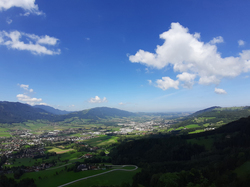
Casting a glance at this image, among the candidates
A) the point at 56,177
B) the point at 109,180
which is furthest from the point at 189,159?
the point at 56,177

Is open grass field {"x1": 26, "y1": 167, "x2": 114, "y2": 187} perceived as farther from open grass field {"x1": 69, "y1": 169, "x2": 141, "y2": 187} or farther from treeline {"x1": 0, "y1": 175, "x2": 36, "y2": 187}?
open grass field {"x1": 69, "y1": 169, "x2": 141, "y2": 187}

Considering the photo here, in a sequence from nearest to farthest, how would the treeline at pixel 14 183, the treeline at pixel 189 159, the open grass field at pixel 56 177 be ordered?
1. the treeline at pixel 189 159
2. the treeline at pixel 14 183
3. the open grass field at pixel 56 177

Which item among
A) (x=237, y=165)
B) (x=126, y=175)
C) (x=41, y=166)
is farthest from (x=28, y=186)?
(x=237, y=165)

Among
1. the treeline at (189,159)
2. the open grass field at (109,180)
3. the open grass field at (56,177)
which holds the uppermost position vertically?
the treeline at (189,159)

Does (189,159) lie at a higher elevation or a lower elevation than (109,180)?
lower

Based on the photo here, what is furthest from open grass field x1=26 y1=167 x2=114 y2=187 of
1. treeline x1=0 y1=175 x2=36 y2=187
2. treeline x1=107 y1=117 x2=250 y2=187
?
treeline x1=107 y1=117 x2=250 y2=187

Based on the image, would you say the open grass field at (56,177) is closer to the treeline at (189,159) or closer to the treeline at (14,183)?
the treeline at (14,183)

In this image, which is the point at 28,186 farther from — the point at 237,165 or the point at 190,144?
the point at 190,144

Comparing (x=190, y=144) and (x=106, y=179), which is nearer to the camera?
(x=106, y=179)

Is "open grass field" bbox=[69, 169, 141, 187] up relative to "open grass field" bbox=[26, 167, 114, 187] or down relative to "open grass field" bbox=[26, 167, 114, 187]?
up

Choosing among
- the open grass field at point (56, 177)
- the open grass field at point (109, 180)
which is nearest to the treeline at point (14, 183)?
the open grass field at point (56, 177)

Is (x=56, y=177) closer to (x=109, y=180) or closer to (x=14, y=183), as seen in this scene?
(x=14, y=183)
